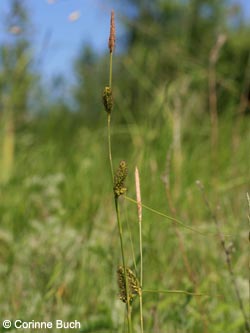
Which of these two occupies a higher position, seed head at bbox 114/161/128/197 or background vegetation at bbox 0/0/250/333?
background vegetation at bbox 0/0/250/333

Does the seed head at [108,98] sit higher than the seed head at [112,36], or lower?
lower

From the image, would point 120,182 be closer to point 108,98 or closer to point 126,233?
point 108,98

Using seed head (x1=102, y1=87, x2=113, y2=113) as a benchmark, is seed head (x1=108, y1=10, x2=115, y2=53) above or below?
above

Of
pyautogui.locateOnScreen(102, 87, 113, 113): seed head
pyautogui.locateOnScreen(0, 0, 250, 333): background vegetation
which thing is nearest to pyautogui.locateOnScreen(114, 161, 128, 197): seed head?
pyautogui.locateOnScreen(102, 87, 113, 113): seed head

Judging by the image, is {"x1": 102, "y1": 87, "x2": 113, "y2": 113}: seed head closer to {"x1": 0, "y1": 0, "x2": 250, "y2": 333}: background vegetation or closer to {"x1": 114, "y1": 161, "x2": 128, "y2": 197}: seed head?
{"x1": 114, "y1": 161, "x2": 128, "y2": 197}: seed head

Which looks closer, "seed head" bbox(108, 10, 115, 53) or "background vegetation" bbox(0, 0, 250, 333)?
"seed head" bbox(108, 10, 115, 53)

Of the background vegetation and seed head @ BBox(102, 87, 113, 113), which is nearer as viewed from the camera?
seed head @ BBox(102, 87, 113, 113)

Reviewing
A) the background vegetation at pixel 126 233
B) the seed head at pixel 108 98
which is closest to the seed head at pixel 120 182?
the seed head at pixel 108 98

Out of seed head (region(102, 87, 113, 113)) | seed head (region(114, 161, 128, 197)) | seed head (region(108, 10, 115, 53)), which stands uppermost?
seed head (region(108, 10, 115, 53))

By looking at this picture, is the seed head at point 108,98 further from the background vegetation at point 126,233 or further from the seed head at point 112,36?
the background vegetation at point 126,233

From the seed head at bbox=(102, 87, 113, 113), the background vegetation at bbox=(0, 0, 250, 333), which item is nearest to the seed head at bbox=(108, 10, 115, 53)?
the seed head at bbox=(102, 87, 113, 113)

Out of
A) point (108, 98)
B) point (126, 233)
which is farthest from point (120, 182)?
point (126, 233)

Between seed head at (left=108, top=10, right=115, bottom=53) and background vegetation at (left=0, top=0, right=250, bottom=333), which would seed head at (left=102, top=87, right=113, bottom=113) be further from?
background vegetation at (left=0, top=0, right=250, bottom=333)

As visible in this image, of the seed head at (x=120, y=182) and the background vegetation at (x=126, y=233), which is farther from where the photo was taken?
the background vegetation at (x=126, y=233)
